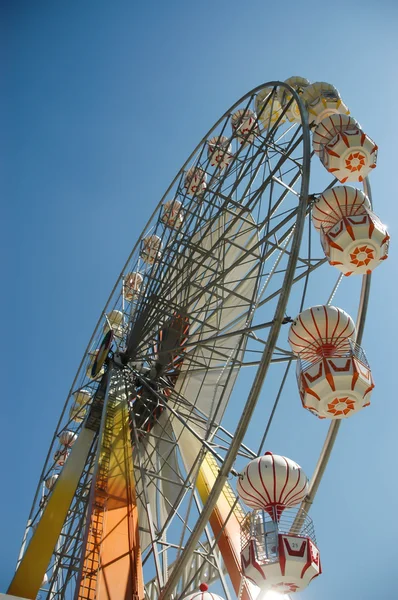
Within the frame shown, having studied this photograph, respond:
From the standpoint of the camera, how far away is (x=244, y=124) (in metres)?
13.9

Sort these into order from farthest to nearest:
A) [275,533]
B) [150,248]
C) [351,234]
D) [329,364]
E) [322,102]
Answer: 1. [150,248]
2. [322,102]
3. [351,234]
4. [329,364]
5. [275,533]

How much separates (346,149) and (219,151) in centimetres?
520

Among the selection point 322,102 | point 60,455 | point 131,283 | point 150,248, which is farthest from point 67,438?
point 322,102

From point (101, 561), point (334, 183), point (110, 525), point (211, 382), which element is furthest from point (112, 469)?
point (334, 183)

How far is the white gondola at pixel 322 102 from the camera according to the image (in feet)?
38.4

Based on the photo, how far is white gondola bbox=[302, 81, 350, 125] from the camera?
1171 cm

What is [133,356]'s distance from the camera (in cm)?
1348

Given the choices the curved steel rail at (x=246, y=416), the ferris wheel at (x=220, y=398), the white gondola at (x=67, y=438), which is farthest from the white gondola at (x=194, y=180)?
the white gondola at (x=67, y=438)

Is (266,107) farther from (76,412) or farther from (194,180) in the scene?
(76,412)

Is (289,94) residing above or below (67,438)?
above

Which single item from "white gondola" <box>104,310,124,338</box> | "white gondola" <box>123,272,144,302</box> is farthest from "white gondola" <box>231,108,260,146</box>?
"white gondola" <box>104,310,124,338</box>

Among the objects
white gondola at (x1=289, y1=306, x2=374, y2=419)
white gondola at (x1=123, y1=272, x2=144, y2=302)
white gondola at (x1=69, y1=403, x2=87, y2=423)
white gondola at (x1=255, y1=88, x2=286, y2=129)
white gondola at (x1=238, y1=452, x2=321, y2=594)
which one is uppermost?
white gondola at (x1=255, y1=88, x2=286, y2=129)

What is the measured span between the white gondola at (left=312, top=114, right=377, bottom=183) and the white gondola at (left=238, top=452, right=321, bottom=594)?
231 inches

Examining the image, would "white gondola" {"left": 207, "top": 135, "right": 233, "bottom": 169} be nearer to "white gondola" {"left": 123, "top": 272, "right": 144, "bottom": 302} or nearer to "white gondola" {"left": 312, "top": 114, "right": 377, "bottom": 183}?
"white gondola" {"left": 312, "top": 114, "right": 377, "bottom": 183}
